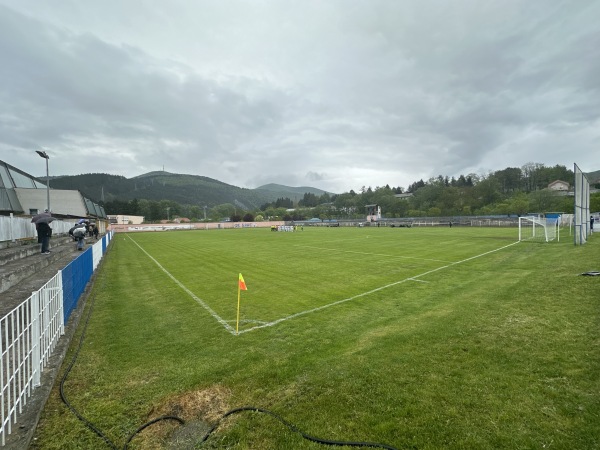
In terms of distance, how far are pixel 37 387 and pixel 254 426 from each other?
332cm

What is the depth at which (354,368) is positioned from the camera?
15.8ft

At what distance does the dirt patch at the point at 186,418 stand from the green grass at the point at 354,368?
2cm

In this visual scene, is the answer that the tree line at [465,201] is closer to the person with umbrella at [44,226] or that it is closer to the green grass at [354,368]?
the green grass at [354,368]

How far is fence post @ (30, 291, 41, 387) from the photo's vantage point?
4289mm

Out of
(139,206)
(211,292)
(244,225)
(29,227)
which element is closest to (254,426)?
(211,292)

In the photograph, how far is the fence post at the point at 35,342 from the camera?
4.29 meters

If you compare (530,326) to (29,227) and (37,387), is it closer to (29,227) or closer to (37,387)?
(37,387)

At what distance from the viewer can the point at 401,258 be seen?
57.7ft

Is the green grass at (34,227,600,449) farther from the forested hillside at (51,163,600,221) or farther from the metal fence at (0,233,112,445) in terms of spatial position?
the forested hillside at (51,163,600,221)

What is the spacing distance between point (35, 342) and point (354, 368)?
490cm

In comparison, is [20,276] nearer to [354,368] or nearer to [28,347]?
[28,347]

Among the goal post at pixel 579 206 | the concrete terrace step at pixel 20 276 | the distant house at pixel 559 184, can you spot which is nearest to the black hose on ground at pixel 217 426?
the concrete terrace step at pixel 20 276

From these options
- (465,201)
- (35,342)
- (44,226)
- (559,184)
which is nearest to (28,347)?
(35,342)

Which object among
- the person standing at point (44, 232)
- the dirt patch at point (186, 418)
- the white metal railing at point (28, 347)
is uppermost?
the person standing at point (44, 232)
